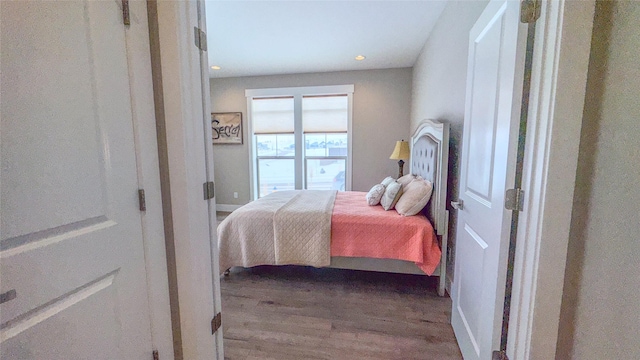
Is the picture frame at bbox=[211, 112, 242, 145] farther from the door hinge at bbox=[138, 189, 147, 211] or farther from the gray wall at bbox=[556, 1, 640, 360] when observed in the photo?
the gray wall at bbox=[556, 1, 640, 360]

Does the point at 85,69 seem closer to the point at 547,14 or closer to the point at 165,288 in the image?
the point at 165,288

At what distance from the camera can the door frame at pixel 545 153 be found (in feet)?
2.76

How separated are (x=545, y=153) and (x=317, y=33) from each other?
285cm

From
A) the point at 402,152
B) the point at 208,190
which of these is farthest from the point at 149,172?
the point at 402,152

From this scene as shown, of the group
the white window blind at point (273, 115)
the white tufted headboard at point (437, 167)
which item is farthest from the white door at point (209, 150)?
the white window blind at point (273, 115)

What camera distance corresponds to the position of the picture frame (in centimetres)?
491

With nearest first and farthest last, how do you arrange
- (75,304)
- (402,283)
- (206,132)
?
(75,304)
(206,132)
(402,283)

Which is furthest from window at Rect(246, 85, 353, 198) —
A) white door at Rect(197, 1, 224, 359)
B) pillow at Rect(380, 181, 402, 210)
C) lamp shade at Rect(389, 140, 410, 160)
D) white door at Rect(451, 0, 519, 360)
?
white door at Rect(197, 1, 224, 359)

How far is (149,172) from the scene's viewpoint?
3.37 feet

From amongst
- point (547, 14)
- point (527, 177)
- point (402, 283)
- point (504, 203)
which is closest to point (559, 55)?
point (547, 14)

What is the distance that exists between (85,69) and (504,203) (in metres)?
1.60

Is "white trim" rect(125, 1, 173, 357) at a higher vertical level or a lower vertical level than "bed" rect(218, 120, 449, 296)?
higher

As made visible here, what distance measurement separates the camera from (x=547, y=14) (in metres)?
0.88

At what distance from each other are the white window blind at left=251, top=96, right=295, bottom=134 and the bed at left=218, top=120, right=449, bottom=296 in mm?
2703
